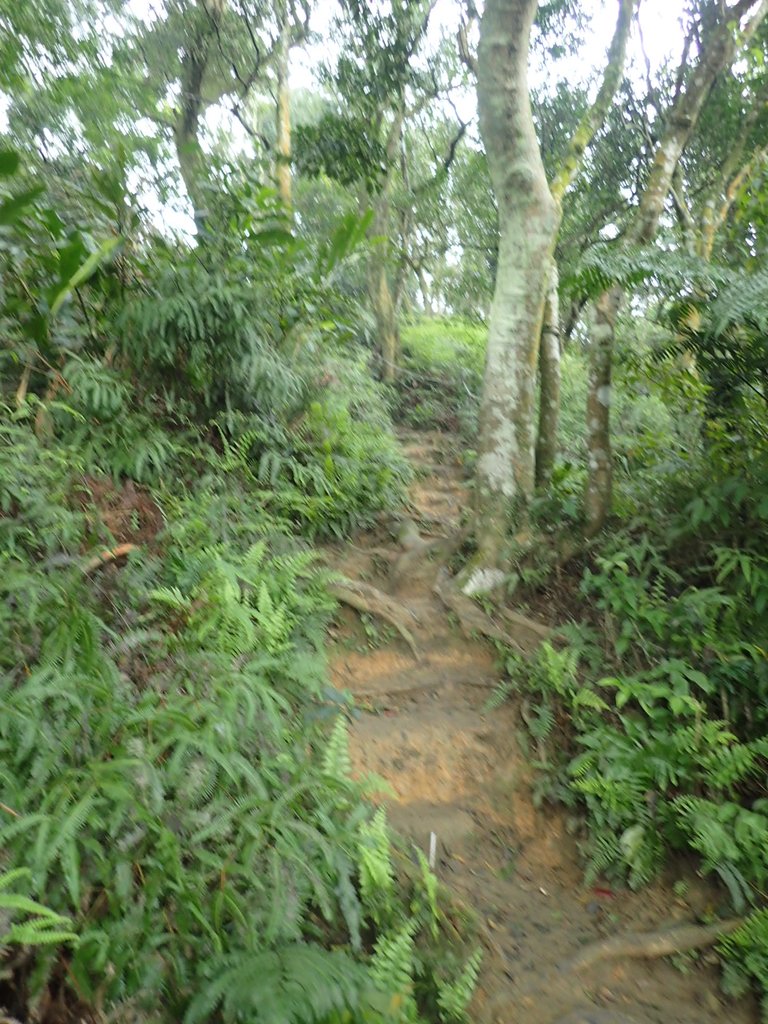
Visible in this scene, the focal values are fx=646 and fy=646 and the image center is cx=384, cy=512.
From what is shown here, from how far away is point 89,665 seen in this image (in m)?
2.78

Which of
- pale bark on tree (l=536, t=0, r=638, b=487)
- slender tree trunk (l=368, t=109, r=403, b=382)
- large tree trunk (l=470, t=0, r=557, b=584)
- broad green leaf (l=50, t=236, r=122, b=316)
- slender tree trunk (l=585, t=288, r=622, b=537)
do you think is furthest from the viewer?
slender tree trunk (l=368, t=109, r=403, b=382)

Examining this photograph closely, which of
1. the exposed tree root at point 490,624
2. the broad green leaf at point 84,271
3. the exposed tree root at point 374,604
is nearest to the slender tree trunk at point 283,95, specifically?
the broad green leaf at point 84,271

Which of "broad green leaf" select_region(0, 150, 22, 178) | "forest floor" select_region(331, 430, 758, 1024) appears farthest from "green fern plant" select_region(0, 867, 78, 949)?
"broad green leaf" select_region(0, 150, 22, 178)

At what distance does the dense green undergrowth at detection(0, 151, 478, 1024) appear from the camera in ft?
6.69

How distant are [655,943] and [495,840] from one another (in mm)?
834

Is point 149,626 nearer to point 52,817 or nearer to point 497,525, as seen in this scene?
point 52,817

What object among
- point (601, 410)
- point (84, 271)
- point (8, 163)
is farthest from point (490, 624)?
point (8, 163)

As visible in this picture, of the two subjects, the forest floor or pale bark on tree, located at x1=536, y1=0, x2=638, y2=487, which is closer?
the forest floor

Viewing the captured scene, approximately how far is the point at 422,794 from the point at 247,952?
164cm

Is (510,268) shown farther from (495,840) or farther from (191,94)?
(191,94)

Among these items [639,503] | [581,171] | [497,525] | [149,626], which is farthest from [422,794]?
[581,171]

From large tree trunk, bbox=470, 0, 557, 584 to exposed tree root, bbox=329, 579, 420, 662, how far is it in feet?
2.67

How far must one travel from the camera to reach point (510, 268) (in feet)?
17.7

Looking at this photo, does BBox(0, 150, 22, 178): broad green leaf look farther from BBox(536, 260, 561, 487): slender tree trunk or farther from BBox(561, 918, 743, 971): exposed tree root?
BBox(561, 918, 743, 971): exposed tree root
